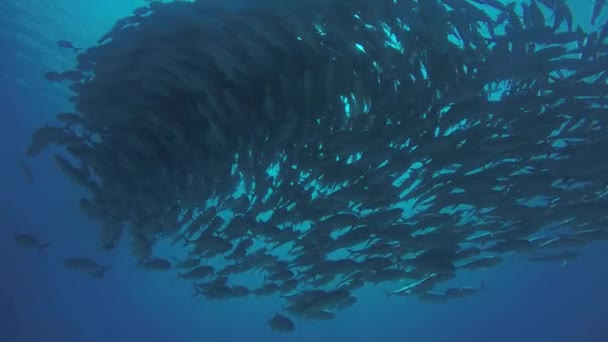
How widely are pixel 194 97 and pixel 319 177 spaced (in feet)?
8.00

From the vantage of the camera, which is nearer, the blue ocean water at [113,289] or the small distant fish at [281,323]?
the small distant fish at [281,323]

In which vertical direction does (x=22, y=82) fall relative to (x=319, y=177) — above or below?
above

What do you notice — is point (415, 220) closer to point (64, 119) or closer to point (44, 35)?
point (64, 119)

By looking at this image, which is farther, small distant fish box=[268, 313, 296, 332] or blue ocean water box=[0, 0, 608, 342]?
blue ocean water box=[0, 0, 608, 342]

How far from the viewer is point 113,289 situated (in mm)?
45469

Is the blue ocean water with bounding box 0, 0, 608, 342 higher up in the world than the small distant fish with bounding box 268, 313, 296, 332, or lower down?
higher up

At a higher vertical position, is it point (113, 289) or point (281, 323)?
point (113, 289)

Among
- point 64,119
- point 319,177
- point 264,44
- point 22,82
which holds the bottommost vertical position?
point 319,177

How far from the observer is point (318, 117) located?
25.9 feet

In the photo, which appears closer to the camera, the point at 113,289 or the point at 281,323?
the point at 281,323

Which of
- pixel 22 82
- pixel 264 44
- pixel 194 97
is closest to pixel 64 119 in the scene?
pixel 194 97

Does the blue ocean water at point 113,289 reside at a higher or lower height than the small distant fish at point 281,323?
higher

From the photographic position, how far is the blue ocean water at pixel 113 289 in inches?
781

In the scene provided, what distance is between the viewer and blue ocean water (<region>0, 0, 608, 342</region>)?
781 inches
